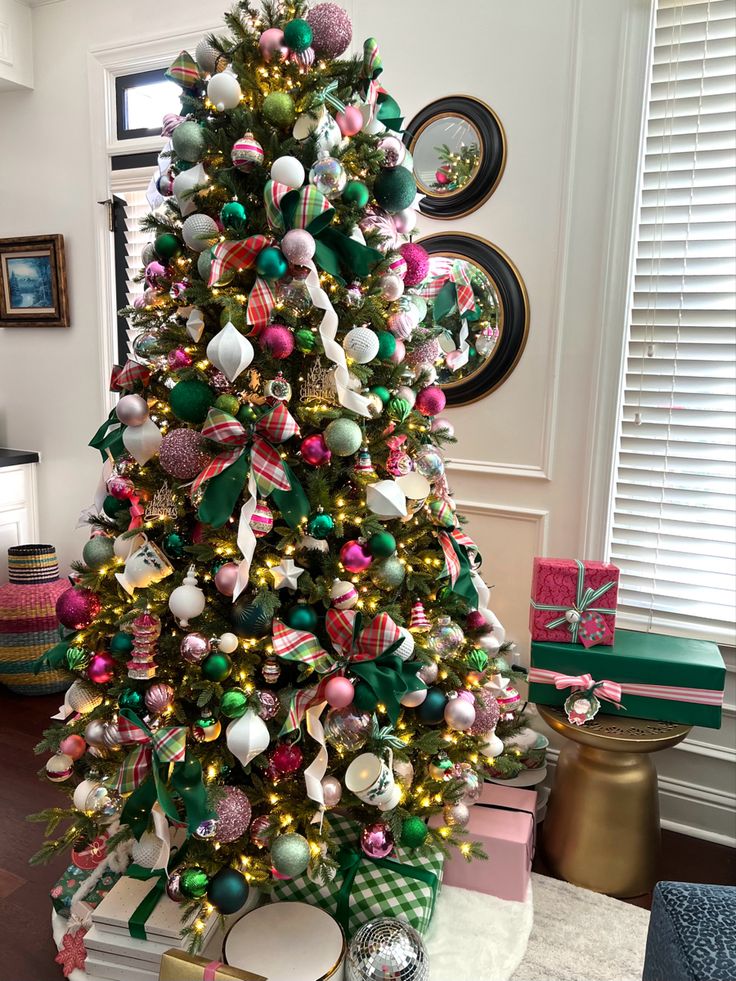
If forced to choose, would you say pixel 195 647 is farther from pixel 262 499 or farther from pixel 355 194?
pixel 355 194

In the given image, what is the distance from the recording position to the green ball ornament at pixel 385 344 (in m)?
1.44

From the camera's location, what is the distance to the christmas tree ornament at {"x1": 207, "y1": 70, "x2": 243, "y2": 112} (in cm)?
134

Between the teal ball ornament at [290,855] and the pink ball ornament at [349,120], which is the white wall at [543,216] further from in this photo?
the teal ball ornament at [290,855]

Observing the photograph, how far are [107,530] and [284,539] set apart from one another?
43 cm

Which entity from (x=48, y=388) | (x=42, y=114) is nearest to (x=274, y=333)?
(x=48, y=388)

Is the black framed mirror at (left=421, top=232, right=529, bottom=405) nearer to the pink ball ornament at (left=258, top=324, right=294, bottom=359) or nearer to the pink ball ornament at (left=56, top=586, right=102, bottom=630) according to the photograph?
the pink ball ornament at (left=258, top=324, right=294, bottom=359)

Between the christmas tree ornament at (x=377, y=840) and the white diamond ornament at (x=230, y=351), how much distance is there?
1.03m

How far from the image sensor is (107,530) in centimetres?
155

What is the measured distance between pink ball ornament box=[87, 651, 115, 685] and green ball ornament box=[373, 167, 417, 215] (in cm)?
114

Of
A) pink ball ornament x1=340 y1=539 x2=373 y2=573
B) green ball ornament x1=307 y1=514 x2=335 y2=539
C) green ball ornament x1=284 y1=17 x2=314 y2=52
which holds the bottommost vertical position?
pink ball ornament x1=340 y1=539 x2=373 y2=573

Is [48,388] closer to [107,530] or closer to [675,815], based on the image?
[107,530]

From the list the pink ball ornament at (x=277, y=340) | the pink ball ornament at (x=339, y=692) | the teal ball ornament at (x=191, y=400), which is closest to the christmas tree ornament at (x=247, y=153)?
the pink ball ornament at (x=277, y=340)

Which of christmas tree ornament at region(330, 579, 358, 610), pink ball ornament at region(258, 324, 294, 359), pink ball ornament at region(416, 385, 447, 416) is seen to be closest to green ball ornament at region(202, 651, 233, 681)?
christmas tree ornament at region(330, 579, 358, 610)

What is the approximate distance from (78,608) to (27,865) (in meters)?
0.91
